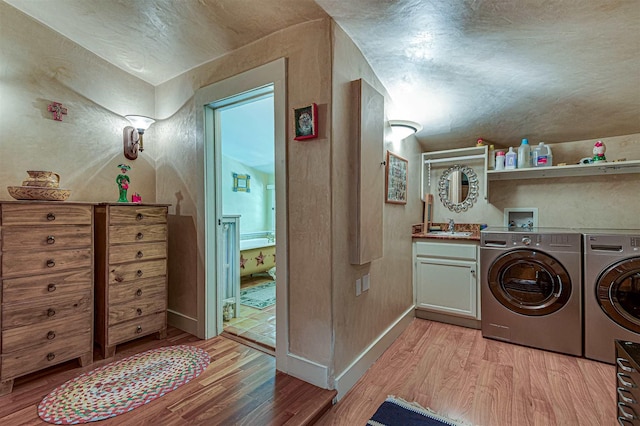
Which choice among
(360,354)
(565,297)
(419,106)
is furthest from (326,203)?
(565,297)

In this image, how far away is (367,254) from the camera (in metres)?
1.95

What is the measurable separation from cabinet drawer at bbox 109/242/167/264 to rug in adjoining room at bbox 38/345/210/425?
0.72 meters

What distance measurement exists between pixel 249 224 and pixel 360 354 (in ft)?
11.9

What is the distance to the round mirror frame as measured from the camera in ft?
10.7

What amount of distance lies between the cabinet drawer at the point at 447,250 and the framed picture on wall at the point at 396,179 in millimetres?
576

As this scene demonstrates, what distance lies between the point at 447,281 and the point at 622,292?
1.23m

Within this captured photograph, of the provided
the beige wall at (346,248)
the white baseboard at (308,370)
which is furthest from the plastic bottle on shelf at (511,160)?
the white baseboard at (308,370)

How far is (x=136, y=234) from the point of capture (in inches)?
89.9

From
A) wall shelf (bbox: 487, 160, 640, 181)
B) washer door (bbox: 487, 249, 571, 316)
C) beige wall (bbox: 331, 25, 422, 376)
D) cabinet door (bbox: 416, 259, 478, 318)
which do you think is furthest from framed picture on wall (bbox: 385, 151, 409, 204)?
washer door (bbox: 487, 249, 571, 316)

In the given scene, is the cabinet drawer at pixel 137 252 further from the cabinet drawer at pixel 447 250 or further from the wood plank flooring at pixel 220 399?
the cabinet drawer at pixel 447 250

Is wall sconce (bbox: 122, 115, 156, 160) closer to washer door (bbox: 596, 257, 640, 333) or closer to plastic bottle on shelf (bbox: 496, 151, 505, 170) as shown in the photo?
plastic bottle on shelf (bbox: 496, 151, 505, 170)

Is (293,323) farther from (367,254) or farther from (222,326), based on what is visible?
(222,326)

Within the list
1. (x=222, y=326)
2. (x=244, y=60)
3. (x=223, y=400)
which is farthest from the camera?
(x=222, y=326)

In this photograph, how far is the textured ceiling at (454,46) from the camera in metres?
1.59
